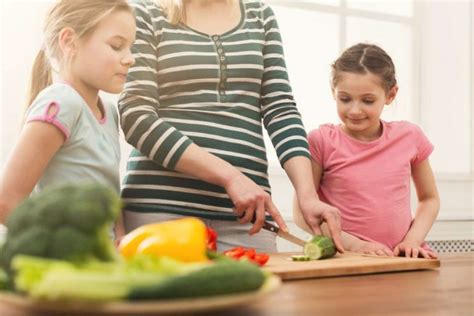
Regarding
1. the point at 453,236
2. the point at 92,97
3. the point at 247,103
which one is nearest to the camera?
the point at 92,97

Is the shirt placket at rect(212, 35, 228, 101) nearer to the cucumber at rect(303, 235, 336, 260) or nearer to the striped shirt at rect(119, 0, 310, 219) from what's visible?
the striped shirt at rect(119, 0, 310, 219)

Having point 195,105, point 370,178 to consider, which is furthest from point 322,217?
point 370,178

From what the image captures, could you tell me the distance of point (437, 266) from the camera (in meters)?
1.46

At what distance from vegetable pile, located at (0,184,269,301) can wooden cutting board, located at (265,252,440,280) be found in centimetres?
53

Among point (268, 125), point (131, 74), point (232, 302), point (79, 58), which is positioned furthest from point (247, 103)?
point (232, 302)

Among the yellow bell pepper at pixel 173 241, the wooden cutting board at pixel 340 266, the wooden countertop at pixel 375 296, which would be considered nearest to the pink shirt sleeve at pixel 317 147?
the wooden cutting board at pixel 340 266

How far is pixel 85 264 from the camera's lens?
2.17 feet

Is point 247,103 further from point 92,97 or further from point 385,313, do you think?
point 385,313

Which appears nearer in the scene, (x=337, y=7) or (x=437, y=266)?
(x=437, y=266)

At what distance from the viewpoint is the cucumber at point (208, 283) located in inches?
25.1

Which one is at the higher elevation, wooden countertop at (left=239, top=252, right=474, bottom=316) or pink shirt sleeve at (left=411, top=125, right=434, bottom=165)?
pink shirt sleeve at (left=411, top=125, right=434, bottom=165)

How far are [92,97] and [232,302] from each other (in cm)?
108

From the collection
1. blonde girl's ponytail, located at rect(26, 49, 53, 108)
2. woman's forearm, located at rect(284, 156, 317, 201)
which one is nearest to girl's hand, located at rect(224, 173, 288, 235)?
woman's forearm, located at rect(284, 156, 317, 201)

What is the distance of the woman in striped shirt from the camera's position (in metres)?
1.63
